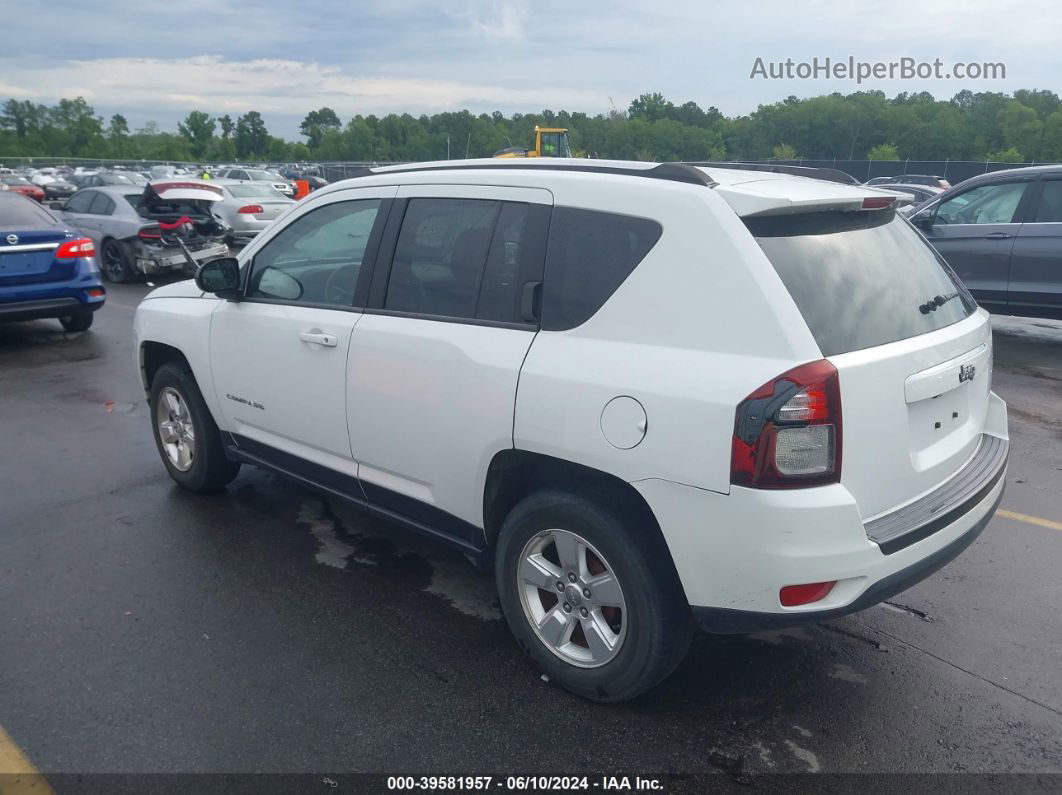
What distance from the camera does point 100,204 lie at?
572 inches

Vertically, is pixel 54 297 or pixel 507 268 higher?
pixel 507 268

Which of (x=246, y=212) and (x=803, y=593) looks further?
(x=246, y=212)

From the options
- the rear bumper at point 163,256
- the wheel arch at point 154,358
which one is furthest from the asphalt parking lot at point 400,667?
the rear bumper at point 163,256

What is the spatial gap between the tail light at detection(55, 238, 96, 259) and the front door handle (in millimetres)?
6799

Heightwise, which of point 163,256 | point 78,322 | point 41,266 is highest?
point 41,266

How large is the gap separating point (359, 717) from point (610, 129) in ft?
140

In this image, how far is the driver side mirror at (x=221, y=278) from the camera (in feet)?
14.3

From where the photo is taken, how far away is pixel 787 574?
2596mm

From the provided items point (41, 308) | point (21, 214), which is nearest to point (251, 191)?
point (21, 214)

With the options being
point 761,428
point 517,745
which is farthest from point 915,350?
point 517,745

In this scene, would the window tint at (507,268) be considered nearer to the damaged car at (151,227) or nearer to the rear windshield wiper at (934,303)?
the rear windshield wiper at (934,303)

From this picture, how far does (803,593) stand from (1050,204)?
7925 millimetres

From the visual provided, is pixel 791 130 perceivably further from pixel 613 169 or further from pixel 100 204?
pixel 613 169

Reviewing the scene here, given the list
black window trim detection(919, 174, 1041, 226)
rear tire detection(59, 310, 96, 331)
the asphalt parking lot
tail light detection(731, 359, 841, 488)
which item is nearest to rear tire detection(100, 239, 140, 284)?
rear tire detection(59, 310, 96, 331)
